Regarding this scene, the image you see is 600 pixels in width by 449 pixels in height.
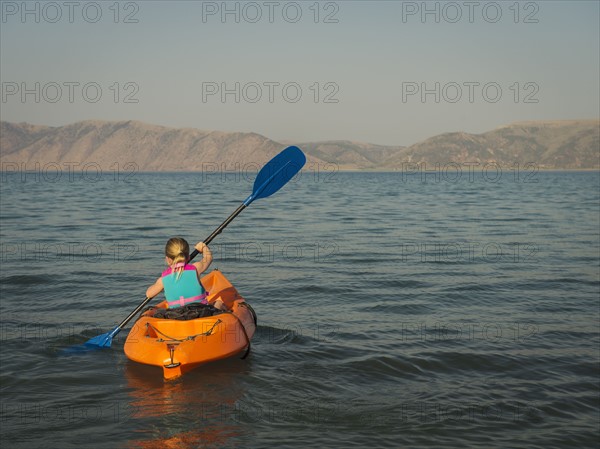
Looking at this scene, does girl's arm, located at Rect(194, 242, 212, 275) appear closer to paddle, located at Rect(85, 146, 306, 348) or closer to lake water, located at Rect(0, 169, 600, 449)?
lake water, located at Rect(0, 169, 600, 449)

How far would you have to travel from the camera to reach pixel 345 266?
42.3 ft

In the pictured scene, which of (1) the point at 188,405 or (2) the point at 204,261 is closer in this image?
(1) the point at 188,405

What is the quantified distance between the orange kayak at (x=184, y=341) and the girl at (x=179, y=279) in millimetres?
281

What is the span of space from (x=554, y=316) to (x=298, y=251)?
7.05 metres

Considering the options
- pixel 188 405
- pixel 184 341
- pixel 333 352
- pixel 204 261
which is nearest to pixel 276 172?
pixel 204 261

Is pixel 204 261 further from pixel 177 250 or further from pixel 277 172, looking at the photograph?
pixel 277 172

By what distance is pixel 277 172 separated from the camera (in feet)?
30.9

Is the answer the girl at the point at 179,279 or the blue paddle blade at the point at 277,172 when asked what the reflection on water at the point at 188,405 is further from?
the blue paddle blade at the point at 277,172

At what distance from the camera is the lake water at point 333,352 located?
5.18 m

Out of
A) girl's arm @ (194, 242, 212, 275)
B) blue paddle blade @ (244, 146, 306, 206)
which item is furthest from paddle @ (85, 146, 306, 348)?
girl's arm @ (194, 242, 212, 275)

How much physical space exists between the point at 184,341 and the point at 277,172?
12.4 ft

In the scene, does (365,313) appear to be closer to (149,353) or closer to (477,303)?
(477,303)

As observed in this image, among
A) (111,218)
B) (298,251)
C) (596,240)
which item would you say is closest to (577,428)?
(298,251)

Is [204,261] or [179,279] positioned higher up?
[204,261]
